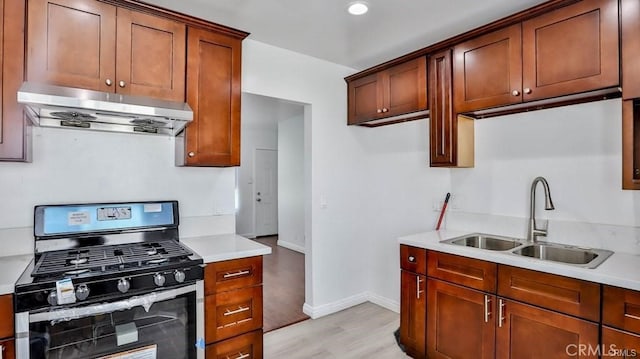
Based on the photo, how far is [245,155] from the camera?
750 cm

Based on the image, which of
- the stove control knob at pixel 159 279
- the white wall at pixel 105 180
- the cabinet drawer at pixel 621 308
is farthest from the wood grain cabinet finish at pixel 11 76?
the cabinet drawer at pixel 621 308

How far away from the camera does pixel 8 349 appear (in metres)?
1.49

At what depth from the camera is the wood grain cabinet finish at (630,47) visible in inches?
70.4

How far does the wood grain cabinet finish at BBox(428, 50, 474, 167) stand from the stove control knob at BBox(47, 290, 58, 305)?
2.58 m

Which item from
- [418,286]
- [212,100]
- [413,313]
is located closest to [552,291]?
[418,286]

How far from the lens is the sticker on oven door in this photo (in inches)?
68.2

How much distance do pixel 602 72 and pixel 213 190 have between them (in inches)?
104

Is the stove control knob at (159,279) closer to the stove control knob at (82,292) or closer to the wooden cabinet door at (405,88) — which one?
the stove control knob at (82,292)

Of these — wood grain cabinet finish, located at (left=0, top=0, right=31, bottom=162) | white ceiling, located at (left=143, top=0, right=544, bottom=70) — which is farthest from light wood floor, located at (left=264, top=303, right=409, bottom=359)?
white ceiling, located at (left=143, top=0, right=544, bottom=70)

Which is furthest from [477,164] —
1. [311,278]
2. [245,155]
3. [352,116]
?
[245,155]

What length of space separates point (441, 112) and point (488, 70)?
445mm

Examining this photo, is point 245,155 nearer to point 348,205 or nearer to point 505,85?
point 348,205

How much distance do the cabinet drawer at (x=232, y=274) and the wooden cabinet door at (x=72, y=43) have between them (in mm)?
1253

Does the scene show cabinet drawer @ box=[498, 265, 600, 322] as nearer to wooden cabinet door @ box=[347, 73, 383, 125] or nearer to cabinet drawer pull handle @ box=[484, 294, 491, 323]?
cabinet drawer pull handle @ box=[484, 294, 491, 323]
